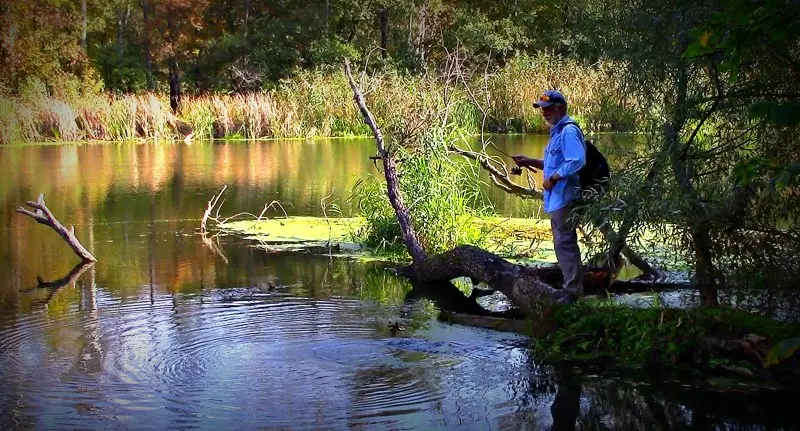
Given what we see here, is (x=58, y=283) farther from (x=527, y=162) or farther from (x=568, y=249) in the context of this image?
(x=568, y=249)

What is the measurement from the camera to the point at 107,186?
50.5 ft

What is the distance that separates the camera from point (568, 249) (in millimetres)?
6043

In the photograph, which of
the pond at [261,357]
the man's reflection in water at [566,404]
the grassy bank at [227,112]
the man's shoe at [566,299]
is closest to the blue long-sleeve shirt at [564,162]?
the man's shoe at [566,299]

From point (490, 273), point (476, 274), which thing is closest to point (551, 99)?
point (490, 273)

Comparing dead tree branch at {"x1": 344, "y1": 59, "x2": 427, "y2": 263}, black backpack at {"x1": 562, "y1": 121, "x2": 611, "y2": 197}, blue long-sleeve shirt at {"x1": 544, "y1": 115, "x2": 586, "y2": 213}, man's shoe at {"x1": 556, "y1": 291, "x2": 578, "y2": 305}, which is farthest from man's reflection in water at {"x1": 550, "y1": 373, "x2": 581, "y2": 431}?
dead tree branch at {"x1": 344, "y1": 59, "x2": 427, "y2": 263}

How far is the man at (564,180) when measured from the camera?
5.84 m

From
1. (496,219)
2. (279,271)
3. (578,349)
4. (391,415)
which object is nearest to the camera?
(391,415)

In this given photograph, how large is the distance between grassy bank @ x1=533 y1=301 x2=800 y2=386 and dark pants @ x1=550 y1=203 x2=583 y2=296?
0.66 ft

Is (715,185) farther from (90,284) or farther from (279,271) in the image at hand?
(90,284)

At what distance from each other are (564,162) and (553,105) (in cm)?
37

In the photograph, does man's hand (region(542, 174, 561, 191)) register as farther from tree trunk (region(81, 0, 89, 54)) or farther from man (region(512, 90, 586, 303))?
tree trunk (region(81, 0, 89, 54))

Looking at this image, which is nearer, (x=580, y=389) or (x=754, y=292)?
(x=580, y=389)

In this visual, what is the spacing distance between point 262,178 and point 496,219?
6906mm

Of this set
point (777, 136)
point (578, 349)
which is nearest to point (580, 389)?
point (578, 349)
